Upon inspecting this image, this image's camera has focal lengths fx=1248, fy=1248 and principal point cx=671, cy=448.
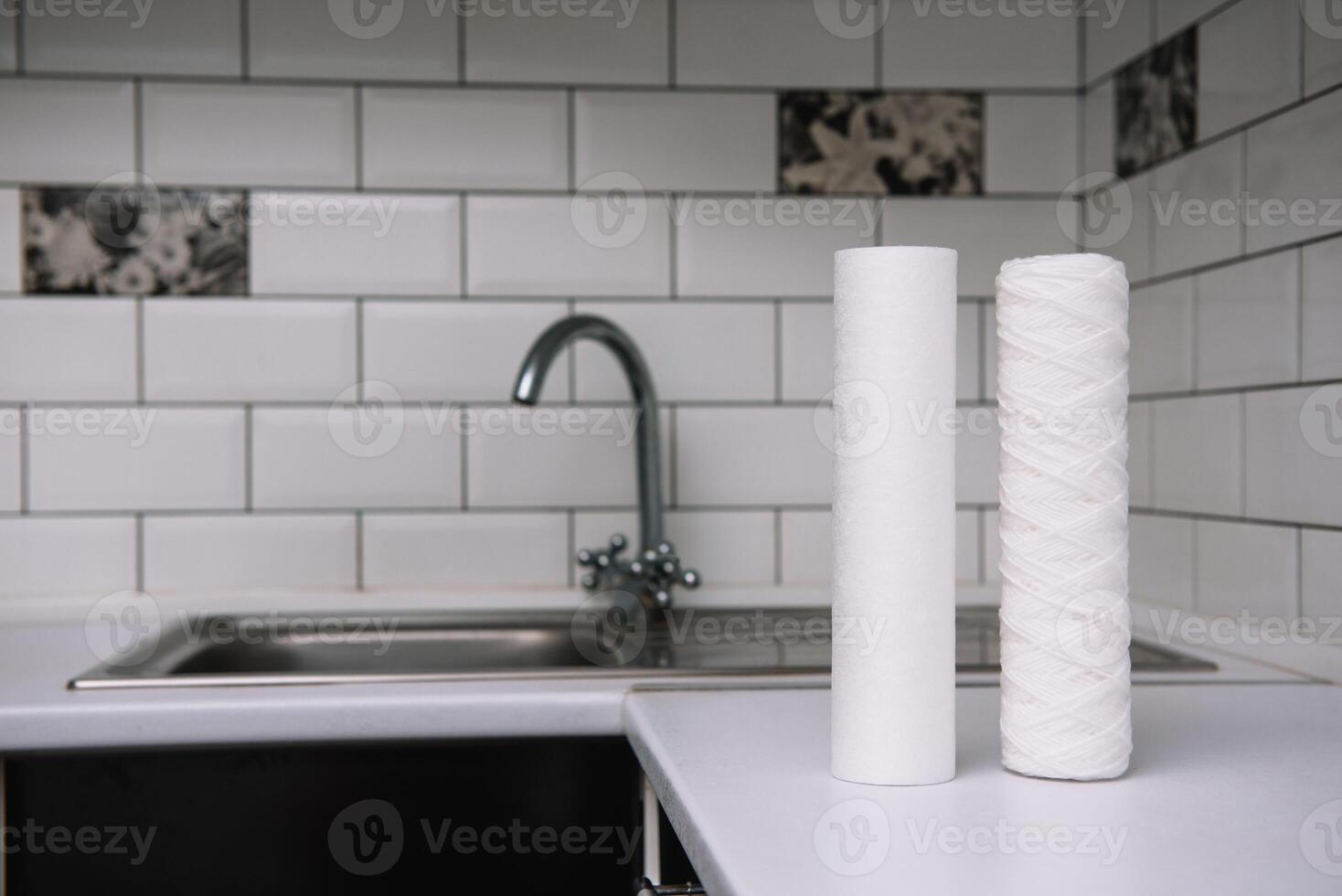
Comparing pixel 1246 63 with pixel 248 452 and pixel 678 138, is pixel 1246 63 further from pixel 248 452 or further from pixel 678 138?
pixel 248 452

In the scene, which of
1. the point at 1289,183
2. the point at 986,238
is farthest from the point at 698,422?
the point at 1289,183

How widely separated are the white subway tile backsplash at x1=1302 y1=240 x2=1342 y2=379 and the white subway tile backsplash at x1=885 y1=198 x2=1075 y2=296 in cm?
46

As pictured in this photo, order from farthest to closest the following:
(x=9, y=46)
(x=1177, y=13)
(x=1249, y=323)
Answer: (x=9, y=46) → (x=1177, y=13) → (x=1249, y=323)

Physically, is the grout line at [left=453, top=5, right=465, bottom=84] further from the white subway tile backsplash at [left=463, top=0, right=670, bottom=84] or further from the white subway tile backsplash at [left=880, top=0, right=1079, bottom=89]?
the white subway tile backsplash at [left=880, top=0, right=1079, bottom=89]

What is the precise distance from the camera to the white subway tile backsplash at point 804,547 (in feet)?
4.80

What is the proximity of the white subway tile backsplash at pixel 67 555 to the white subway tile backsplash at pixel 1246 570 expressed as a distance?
3.69ft

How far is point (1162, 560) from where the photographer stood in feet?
4.25

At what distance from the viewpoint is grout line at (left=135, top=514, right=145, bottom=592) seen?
4.54 ft

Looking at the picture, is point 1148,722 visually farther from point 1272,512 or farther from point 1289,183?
point 1289,183

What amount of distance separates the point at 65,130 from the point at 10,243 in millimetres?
138

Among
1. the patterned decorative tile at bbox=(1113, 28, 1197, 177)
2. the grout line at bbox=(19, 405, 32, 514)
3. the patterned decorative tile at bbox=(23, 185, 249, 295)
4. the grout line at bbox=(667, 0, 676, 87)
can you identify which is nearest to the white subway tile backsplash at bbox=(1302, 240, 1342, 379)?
the patterned decorative tile at bbox=(1113, 28, 1197, 177)

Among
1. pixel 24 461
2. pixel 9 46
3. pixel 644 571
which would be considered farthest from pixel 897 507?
pixel 9 46

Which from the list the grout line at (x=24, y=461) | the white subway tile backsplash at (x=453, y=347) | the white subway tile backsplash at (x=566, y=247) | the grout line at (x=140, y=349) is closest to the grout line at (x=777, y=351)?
the white subway tile backsplash at (x=566, y=247)

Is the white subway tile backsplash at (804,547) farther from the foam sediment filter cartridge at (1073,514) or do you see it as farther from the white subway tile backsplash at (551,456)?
the foam sediment filter cartridge at (1073,514)
